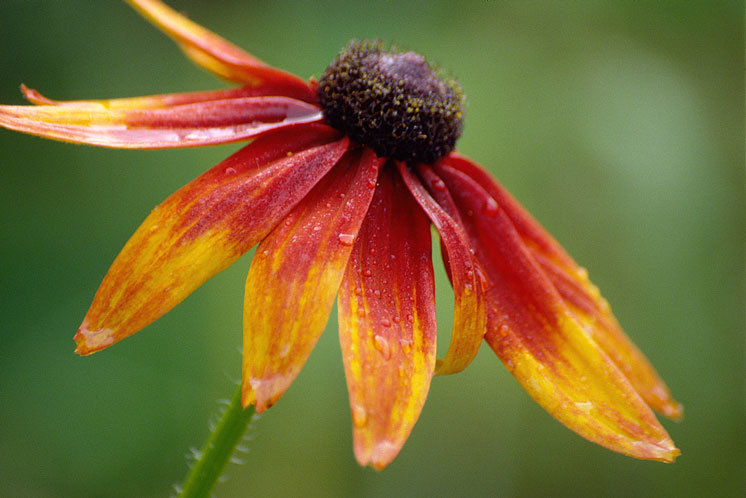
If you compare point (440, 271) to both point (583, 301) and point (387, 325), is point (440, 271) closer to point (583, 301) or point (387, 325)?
point (583, 301)

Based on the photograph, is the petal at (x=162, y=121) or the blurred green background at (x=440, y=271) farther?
the blurred green background at (x=440, y=271)

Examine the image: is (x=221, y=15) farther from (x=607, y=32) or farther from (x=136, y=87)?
(x=607, y=32)

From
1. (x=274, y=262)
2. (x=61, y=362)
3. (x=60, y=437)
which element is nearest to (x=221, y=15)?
(x=61, y=362)

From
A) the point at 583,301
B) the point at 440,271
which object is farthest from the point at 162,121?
the point at 440,271

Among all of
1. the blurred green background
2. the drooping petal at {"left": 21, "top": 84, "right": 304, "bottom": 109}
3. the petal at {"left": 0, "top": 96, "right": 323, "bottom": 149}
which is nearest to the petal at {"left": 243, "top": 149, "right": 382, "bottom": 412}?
the petal at {"left": 0, "top": 96, "right": 323, "bottom": 149}

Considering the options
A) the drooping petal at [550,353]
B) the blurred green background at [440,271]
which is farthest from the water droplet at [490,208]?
the blurred green background at [440,271]

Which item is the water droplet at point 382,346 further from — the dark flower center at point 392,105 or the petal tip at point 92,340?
the dark flower center at point 392,105
